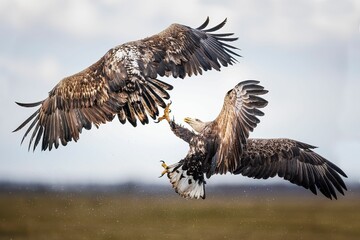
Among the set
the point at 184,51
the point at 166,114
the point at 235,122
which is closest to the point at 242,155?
the point at 235,122

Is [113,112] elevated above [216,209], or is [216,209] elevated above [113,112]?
[113,112]

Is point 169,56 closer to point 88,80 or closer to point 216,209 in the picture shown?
point 88,80

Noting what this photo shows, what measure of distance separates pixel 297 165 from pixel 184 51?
89 cm

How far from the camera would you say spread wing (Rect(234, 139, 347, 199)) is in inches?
247

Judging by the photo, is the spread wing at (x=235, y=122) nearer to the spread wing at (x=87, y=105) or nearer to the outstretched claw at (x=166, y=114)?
the outstretched claw at (x=166, y=114)

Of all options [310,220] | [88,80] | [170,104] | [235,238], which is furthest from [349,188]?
[88,80]

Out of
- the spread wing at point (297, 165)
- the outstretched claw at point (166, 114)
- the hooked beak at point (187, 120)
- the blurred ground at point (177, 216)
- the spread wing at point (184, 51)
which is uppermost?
the spread wing at point (184, 51)

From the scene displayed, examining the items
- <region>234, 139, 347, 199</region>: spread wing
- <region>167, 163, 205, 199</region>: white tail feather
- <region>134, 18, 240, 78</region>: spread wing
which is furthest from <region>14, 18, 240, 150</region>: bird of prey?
<region>234, 139, 347, 199</region>: spread wing

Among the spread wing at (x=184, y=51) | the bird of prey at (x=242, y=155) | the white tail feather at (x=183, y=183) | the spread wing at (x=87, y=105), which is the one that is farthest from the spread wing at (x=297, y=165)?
the spread wing at (x=87, y=105)

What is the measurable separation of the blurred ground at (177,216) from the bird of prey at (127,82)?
15.3 inches

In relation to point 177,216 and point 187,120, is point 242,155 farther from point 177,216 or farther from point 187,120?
point 177,216

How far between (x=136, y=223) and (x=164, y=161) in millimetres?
451

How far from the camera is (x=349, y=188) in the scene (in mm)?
6363

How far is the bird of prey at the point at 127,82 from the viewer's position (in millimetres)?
6098
